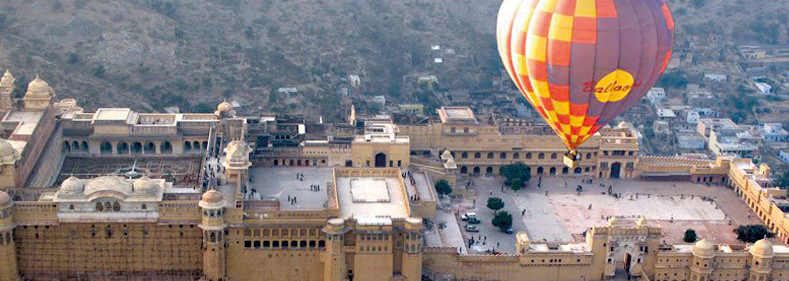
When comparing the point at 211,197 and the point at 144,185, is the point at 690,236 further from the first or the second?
the point at 144,185

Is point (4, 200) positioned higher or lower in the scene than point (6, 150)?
lower

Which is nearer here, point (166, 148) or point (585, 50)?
point (585, 50)

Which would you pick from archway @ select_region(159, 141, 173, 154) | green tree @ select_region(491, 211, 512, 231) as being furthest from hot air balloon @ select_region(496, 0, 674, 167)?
archway @ select_region(159, 141, 173, 154)

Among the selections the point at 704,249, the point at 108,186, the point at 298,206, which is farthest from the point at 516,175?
the point at 108,186

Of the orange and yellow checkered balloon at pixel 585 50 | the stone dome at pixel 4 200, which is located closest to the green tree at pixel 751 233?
the orange and yellow checkered balloon at pixel 585 50

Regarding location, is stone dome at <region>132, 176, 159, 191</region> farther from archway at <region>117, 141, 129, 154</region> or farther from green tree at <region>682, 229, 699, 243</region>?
green tree at <region>682, 229, 699, 243</region>

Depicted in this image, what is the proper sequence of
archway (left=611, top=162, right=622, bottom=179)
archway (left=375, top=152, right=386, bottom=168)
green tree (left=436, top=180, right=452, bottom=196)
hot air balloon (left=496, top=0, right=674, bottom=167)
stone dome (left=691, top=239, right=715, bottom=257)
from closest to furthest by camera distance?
hot air balloon (left=496, top=0, right=674, bottom=167)
stone dome (left=691, top=239, right=715, bottom=257)
archway (left=375, top=152, right=386, bottom=168)
green tree (left=436, top=180, right=452, bottom=196)
archway (left=611, top=162, right=622, bottom=179)
